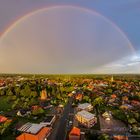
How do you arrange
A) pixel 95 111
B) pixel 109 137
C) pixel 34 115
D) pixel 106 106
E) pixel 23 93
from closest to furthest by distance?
pixel 109 137
pixel 34 115
pixel 95 111
pixel 106 106
pixel 23 93

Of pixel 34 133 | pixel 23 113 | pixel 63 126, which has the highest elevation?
pixel 23 113

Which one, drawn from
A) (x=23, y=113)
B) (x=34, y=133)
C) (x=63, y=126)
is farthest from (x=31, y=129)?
(x=23, y=113)

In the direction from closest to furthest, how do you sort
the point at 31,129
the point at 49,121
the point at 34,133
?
1. the point at 34,133
2. the point at 31,129
3. the point at 49,121

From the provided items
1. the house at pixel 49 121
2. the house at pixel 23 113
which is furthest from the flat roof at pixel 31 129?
the house at pixel 23 113

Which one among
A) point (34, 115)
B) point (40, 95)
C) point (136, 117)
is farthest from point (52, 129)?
point (40, 95)

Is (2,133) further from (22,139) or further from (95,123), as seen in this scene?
(95,123)

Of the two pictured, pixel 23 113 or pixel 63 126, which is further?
pixel 23 113

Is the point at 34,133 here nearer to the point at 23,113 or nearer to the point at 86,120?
the point at 86,120

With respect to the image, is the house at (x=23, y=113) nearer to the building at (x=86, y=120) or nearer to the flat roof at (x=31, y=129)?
the flat roof at (x=31, y=129)
